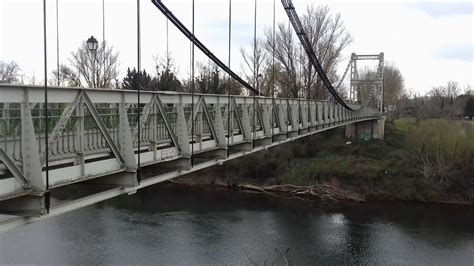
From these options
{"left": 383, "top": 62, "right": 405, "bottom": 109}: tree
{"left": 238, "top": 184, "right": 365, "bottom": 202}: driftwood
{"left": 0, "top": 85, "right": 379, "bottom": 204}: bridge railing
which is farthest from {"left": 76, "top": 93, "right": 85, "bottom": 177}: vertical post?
{"left": 383, "top": 62, "right": 405, "bottom": 109}: tree

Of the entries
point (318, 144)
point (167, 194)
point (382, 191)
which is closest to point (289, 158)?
point (318, 144)

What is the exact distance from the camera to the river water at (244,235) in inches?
714

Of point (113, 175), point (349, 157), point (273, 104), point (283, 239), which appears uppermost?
point (273, 104)

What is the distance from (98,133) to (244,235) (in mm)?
14249

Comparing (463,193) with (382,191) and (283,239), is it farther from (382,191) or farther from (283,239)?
(283,239)

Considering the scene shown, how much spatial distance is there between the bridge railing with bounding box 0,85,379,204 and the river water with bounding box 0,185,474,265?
7578 mm

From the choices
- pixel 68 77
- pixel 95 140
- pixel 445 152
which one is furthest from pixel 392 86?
pixel 95 140

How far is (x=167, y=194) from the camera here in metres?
30.9

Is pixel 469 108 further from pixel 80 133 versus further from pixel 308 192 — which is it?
pixel 80 133

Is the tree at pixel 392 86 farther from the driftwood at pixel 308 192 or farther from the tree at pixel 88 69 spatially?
the tree at pixel 88 69

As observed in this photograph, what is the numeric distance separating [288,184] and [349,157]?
6227mm

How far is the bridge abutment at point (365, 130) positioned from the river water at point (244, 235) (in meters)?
13.1

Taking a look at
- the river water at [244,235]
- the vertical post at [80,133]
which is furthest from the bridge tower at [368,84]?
the vertical post at [80,133]

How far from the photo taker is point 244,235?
828 inches
